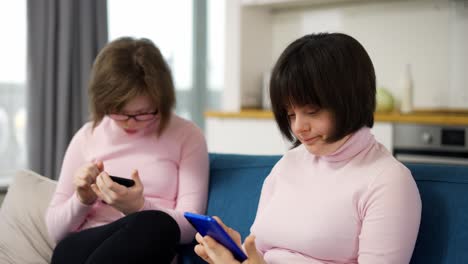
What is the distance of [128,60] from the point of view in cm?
187

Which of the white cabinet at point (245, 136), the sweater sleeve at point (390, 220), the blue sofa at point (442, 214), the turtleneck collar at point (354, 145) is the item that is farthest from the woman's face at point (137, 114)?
the white cabinet at point (245, 136)

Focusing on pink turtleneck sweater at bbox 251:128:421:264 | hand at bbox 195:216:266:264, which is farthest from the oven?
hand at bbox 195:216:266:264

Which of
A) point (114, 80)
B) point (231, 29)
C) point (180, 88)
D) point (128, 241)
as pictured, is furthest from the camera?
point (180, 88)

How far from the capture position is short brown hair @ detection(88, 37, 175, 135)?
182 centimetres

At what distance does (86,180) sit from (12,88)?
1757 millimetres

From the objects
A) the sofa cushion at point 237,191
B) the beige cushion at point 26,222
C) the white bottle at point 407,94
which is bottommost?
the beige cushion at point 26,222

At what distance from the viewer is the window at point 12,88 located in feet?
10.6

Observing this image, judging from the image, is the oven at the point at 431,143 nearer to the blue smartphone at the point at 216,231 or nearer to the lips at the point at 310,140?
the lips at the point at 310,140

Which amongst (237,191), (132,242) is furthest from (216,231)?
(237,191)

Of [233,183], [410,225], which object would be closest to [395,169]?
[410,225]

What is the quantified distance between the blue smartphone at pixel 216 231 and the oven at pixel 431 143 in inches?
79.0

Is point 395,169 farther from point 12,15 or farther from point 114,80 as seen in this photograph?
point 12,15

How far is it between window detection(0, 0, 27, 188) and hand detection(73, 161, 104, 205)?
5.07 ft

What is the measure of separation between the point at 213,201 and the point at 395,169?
2.49 ft
